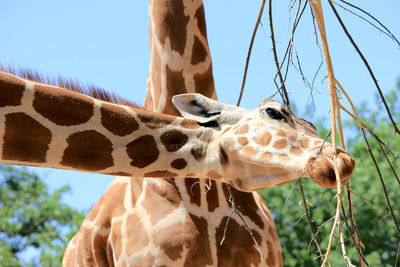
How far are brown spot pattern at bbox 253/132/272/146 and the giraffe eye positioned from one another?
138 mm

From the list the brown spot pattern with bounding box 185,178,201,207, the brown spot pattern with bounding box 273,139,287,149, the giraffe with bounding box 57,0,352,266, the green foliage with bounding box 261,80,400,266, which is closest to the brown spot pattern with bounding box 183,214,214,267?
the giraffe with bounding box 57,0,352,266

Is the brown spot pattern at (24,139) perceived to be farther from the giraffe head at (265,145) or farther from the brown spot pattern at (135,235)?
the brown spot pattern at (135,235)

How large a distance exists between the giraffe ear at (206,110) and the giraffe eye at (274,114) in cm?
18

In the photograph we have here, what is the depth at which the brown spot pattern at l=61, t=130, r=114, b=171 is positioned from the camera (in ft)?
9.75

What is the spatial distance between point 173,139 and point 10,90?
33.7 inches

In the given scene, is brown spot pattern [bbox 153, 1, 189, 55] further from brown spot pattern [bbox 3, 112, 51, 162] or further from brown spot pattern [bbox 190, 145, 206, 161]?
brown spot pattern [bbox 3, 112, 51, 162]

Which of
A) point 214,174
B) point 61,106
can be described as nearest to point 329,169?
point 214,174

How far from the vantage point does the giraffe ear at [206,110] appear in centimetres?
333

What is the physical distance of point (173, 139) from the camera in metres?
3.20

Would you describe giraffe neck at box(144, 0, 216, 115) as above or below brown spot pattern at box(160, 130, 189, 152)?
above

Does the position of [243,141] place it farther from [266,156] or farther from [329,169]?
[329,169]

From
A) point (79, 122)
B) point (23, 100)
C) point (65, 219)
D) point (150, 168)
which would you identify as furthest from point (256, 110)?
point (65, 219)

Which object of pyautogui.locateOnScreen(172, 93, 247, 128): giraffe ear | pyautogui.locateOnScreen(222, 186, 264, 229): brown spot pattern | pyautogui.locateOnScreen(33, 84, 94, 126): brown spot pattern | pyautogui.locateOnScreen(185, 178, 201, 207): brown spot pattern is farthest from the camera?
pyautogui.locateOnScreen(222, 186, 264, 229): brown spot pattern

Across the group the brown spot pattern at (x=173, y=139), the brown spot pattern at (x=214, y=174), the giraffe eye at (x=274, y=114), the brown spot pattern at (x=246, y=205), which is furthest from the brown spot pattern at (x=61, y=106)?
the brown spot pattern at (x=246, y=205)
